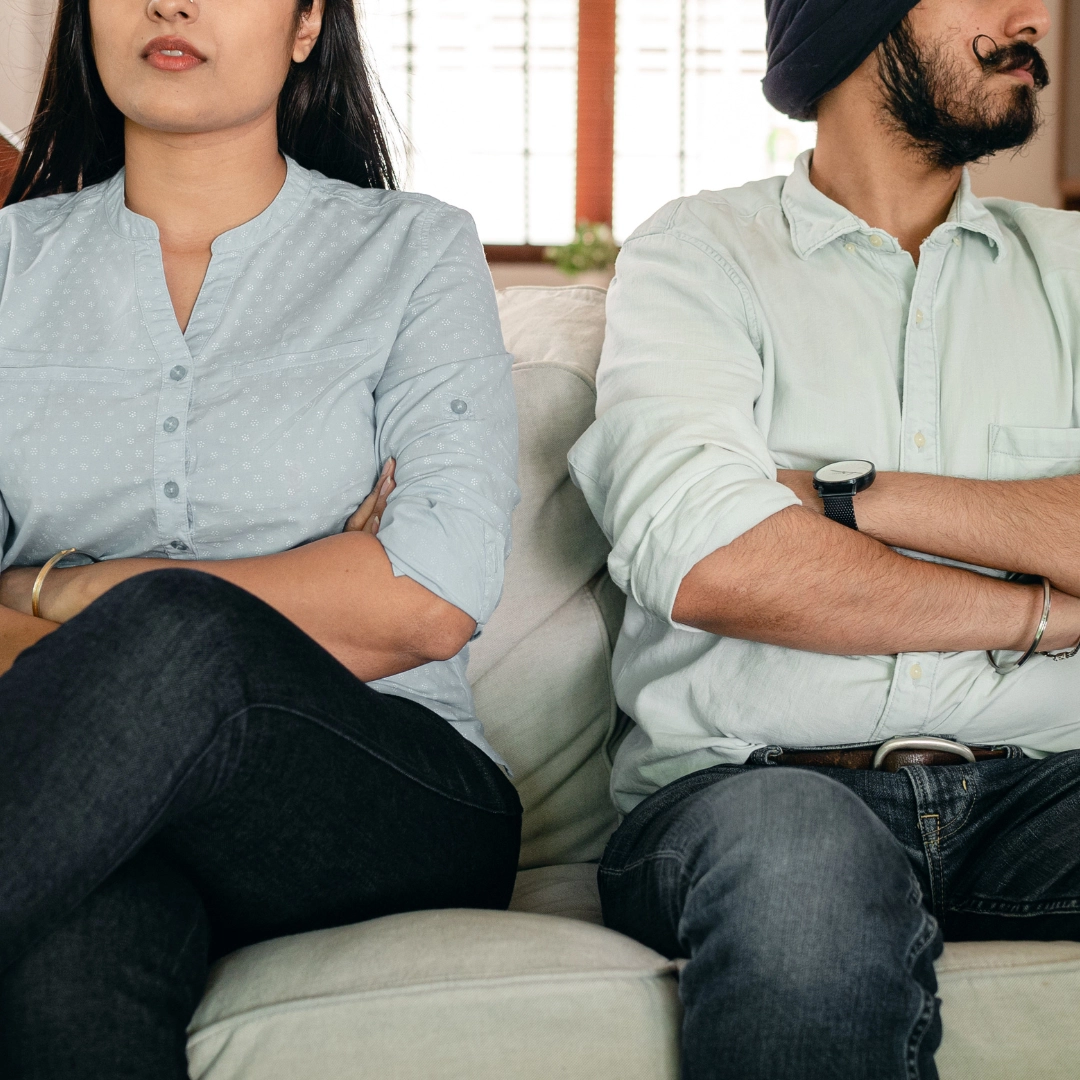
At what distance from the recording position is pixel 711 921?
81cm

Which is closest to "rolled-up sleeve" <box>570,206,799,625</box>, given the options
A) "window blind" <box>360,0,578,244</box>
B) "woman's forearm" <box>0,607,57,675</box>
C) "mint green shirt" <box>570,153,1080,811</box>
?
"mint green shirt" <box>570,153,1080,811</box>

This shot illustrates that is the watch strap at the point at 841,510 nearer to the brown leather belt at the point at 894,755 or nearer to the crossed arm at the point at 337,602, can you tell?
the brown leather belt at the point at 894,755

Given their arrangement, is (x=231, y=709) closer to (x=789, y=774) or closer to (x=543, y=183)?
(x=789, y=774)

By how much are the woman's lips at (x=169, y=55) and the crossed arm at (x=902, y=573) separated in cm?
69

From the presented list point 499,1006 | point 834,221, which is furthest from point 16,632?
point 834,221

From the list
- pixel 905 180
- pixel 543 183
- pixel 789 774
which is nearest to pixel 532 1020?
pixel 789 774

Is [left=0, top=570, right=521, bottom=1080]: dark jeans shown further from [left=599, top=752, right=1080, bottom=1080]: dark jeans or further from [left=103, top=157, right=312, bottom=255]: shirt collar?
[left=103, top=157, right=312, bottom=255]: shirt collar

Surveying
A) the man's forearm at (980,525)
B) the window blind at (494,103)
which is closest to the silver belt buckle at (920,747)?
the man's forearm at (980,525)

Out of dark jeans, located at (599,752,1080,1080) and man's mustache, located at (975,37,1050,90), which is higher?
man's mustache, located at (975,37,1050,90)

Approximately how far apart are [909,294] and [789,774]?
0.63 metres

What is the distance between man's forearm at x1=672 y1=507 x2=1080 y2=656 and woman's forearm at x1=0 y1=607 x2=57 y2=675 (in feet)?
1.89

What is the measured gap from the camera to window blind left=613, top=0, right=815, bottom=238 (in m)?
5.36

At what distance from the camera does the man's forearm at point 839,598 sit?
41.6 inches

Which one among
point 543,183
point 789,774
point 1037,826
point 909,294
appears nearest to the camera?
point 789,774
